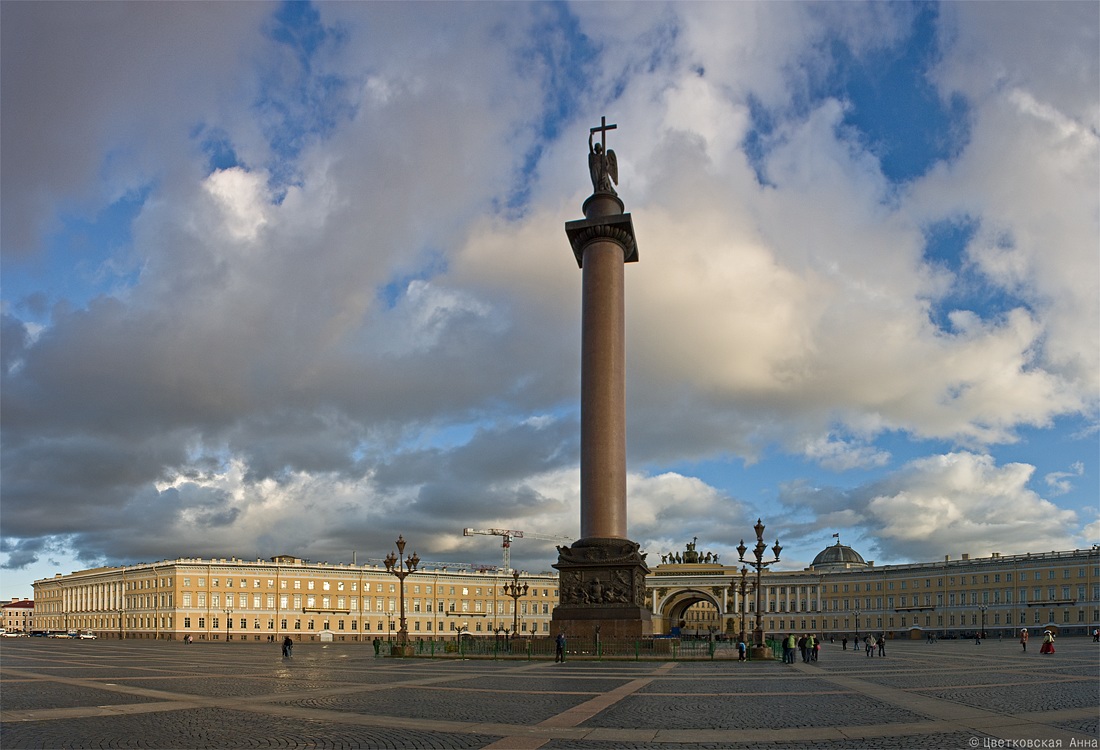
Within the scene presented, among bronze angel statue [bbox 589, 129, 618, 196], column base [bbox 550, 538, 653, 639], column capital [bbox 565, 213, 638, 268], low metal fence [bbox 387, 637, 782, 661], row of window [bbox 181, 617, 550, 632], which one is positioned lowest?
row of window [bbox 181, 617, 550, 632]

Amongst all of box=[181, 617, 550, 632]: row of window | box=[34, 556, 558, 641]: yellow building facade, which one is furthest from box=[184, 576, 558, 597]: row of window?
Result: box=[181, 617, 550, 632]: row of window

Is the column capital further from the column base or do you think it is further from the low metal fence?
the low metal fence

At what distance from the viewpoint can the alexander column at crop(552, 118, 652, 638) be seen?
147 feet

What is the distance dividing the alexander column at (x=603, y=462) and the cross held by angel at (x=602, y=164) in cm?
160

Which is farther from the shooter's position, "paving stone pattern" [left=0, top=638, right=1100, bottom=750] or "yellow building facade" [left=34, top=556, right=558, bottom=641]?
"yellow building facade" [left=34, top=556, right=558, bottom=641]

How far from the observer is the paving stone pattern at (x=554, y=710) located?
1605 cm

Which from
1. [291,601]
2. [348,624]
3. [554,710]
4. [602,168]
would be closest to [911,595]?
[348,624]

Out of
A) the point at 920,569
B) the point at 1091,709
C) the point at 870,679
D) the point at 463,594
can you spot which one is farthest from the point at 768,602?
the point at 1091,709

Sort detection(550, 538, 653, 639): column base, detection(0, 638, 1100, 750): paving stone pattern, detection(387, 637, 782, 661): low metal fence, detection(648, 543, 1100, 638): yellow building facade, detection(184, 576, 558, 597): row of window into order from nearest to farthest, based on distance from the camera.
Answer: detection(0, 638, 1100, 750): paving stone pattern < detection(387, 637, 782, 661): low metal fence < detection(550, 538, 653, 639): column base < detection(648, 543, 1100, 638): yellow building facade < detection(184, 576, 558, 597): row of window

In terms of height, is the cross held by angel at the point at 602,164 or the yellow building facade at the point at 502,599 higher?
the cross held by angel at the point at 602,164

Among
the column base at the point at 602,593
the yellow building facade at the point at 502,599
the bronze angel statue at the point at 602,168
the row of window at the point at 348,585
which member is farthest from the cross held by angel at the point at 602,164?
the row of window at the point at 348,585

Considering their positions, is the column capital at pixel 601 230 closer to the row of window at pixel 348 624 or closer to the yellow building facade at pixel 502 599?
the yellow building facade at pixel 502 599

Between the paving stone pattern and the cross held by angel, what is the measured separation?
29.5 m

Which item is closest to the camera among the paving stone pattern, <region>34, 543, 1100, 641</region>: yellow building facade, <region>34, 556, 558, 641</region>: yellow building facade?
the paving stone pattern
